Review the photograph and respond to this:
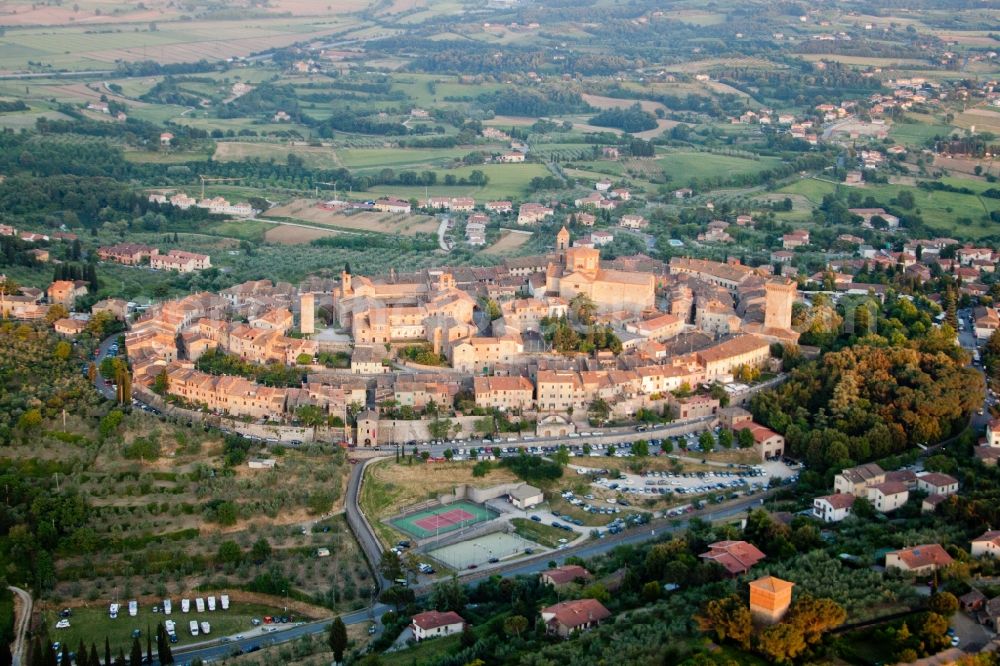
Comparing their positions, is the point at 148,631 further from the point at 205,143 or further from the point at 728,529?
the point at 205,143

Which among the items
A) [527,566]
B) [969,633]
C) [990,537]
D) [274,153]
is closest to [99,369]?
[527,566]

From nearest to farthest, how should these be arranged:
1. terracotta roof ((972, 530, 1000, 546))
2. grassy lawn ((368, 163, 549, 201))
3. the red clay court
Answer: terracotta roof ((972, 530, 1000, 546)), the red clay court, grassy lawn ((368, 163, 549, 201))

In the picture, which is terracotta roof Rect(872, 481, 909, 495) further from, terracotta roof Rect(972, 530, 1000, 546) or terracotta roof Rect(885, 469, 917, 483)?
terracotta roof Rect(972, 530, 1000, 546)

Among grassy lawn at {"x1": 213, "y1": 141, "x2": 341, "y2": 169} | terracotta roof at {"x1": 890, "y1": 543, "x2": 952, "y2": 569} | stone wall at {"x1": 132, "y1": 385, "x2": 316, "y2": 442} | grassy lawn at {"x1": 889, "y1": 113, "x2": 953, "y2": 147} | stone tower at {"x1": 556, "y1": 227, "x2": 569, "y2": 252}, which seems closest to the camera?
terracotta roof at {"x1": 890, "y1": 543, "x2": 952, "y2": 569}

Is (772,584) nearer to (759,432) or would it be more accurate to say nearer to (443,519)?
(443,519)

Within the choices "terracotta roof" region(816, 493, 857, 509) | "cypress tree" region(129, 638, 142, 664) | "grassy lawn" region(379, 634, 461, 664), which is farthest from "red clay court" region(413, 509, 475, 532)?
"terracotta roof" region(816, 493, 857, 509)

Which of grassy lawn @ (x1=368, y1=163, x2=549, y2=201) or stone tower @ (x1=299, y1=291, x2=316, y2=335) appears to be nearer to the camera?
stone tower @ (x1=299, y1=291, x2=316, y2=335)
